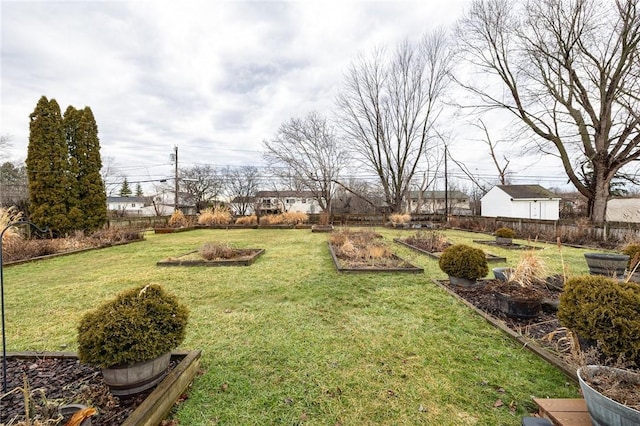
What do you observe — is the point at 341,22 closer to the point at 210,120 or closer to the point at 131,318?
the point at 131,318

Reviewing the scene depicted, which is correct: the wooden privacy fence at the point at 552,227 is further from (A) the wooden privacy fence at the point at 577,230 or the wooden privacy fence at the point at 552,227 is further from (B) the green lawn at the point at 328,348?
(B) the green lawn at the point at 328,348

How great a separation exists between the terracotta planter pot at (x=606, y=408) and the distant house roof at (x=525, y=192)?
2885 cm

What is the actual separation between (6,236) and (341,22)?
40.3 ft

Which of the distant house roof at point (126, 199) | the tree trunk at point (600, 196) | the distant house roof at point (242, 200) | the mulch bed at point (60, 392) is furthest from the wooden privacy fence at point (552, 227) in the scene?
the distant house roof at point (126, 199)

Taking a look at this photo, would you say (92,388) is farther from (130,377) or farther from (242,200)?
(242,200)

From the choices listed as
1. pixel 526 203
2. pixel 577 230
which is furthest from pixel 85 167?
pixel 526 203

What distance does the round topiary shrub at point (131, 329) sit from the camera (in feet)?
6.35

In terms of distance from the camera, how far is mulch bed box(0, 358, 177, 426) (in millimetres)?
1794

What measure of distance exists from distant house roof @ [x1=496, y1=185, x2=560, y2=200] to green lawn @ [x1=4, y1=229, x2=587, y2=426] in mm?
25883

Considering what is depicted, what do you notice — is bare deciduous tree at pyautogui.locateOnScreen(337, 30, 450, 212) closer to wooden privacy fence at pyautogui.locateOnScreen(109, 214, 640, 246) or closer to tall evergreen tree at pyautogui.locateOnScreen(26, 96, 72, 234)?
wooden privacy fence at pyautogui.locateOnScreen(109, 214, 640, 246)

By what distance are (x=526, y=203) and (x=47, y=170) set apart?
33899 millimetres

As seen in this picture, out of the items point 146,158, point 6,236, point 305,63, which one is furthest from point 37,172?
point 146,158

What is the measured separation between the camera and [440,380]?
2.41 m

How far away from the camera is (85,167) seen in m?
12.6
